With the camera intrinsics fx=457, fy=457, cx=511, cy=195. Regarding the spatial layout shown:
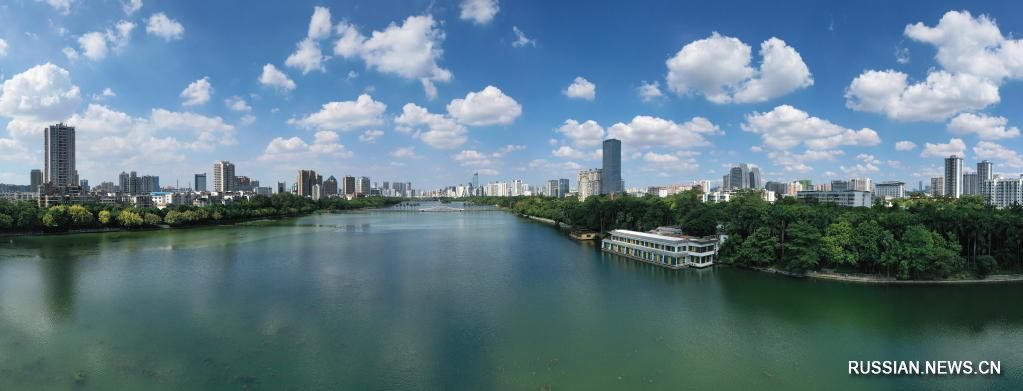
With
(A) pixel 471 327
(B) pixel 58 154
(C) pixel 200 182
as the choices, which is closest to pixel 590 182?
(B) pixel 58 154

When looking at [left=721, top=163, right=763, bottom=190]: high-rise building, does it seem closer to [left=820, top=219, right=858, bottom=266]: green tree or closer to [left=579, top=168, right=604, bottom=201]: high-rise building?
[left=579, top=168, right=604, bottom=201]: high-rise building

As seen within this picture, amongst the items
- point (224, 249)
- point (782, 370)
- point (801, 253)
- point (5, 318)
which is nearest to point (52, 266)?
point (224, 249)

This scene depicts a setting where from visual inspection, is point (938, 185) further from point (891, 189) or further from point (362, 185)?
point (362, 185)

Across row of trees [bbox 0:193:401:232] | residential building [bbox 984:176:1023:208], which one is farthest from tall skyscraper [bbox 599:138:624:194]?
row of trees [bbox 0:193:401:232]

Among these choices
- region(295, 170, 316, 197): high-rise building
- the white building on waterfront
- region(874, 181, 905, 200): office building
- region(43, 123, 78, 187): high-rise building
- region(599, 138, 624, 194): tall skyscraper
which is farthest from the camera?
region(599, 138, 624, 194): tall skyscraper

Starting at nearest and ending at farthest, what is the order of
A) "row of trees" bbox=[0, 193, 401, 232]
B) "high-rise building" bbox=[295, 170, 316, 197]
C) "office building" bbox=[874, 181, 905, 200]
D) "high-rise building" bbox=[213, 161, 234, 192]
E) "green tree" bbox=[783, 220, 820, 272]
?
1. "green tree" bbox=[783, 220, 820, 272]
2. "row of trees" bbox=[0, 193, 401, 232]
3. "office building" bbox=[874, 181, 905, 200]
4. "high-rise building" bbox=[213, 161, 234, 192]
5. "high-rise building" bbox=[295, 170, 316, 197]

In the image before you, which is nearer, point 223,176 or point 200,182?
point 223,176
